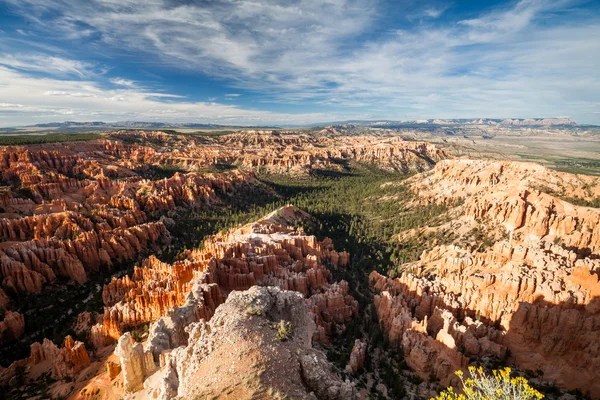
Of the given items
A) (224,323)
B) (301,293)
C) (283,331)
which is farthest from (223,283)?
(283,331)

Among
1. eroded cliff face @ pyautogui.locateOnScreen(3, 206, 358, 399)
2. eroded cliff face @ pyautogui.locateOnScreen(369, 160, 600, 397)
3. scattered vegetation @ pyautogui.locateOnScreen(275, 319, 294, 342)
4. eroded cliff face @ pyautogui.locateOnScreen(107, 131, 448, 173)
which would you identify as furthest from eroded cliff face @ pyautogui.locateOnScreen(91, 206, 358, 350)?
eroded cliff face @ pyautogui.locateOnScreen(107, 131, 448, 173)

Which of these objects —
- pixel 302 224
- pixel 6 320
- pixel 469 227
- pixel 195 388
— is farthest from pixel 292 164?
pixel 195 388

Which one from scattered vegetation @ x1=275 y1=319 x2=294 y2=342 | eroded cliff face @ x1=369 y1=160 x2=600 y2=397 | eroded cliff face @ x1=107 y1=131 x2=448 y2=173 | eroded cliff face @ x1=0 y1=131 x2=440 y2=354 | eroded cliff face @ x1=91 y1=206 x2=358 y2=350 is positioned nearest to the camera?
scattered vegetation @ x1=275 y1=319 x2=294 y2=342

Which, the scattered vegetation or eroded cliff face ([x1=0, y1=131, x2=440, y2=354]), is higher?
the scattered vegetation

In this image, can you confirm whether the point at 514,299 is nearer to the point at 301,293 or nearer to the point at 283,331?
the point at 301,293

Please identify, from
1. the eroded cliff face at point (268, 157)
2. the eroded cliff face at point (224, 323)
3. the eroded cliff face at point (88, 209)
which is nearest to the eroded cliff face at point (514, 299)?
the eroded cliff face at point (224, 323)

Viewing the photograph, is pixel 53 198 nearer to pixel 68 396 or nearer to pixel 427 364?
pixel 68 396

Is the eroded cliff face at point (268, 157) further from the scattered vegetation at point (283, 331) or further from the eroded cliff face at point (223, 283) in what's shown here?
the scattered vegetation at point (283, 331)

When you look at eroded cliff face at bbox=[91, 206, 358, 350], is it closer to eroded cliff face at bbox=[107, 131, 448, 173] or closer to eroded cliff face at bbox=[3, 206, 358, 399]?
eroded cliff face at bbox=[3, 206, 358, 399]
